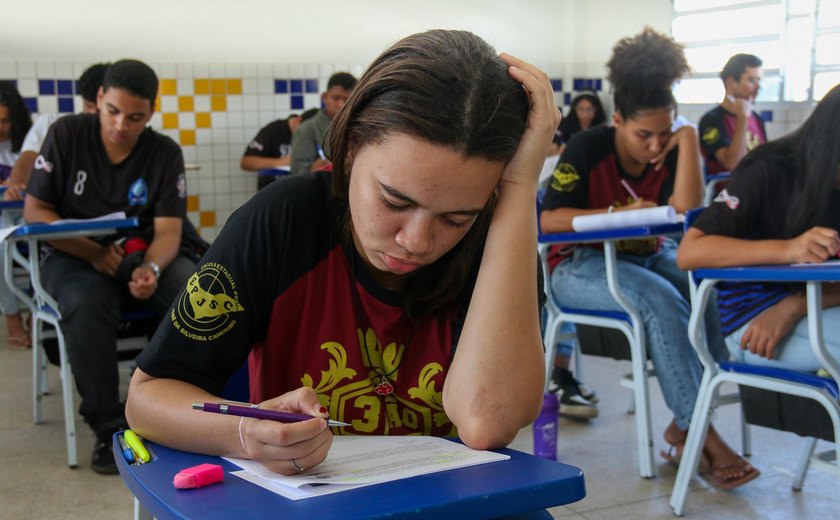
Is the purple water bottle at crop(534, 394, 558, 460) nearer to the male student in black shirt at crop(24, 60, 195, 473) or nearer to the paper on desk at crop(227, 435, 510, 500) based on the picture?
the male student in black shirt at crop(24, 60, 195, 473)

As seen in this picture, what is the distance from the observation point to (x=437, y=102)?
1.02 m

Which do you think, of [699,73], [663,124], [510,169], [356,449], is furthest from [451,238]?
[699,73]

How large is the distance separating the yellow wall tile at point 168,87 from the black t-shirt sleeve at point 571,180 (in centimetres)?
392

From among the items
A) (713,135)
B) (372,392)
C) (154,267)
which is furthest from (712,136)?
(372,392)

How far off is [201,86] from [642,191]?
13.4ft

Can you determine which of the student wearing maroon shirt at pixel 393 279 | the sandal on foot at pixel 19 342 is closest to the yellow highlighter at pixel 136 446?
the student wearing maroon shirt at pixel 393 279

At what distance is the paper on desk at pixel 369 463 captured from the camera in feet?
2.74

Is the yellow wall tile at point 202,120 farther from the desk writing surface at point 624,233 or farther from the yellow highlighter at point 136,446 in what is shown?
the yellow highlighter at point 136,446

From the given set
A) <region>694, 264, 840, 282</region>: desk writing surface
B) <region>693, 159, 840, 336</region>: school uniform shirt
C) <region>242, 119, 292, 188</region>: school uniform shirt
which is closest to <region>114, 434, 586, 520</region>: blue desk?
<region>694, 264, 840, 282</region>: desk writing surface

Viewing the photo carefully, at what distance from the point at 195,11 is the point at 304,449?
5876 millimetres

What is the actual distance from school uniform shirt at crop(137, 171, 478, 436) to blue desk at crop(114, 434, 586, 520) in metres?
0.28

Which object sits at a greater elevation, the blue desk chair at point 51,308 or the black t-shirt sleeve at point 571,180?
the black t-shirt sleeve at point 571,180

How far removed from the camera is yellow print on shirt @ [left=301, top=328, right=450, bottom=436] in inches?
45.9

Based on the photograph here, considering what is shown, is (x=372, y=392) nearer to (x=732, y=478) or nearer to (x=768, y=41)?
(x=732, y=478)
